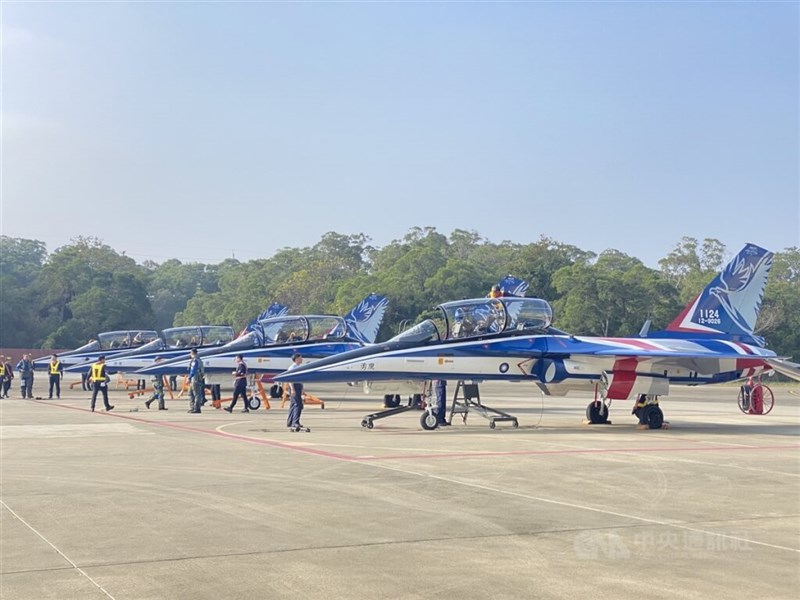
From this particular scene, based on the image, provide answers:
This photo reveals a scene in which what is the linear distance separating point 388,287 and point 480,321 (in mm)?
52560

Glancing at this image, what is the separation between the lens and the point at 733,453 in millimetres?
13180

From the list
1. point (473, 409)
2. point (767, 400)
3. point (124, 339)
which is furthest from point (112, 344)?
point (767, 400)

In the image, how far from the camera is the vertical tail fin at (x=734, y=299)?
19281 mm

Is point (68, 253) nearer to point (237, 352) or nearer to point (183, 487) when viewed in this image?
point (237, 352)

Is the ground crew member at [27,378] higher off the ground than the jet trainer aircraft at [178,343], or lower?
lower

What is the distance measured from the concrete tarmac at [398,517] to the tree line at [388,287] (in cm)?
4558

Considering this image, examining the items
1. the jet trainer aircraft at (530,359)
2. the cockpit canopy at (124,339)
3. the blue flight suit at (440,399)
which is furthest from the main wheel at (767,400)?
the cockpit canopy at (124,339)

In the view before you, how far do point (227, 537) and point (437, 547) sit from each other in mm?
1685

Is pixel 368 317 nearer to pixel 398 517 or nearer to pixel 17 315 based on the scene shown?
pixel 398 517

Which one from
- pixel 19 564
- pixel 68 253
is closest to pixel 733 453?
pixel 19 564

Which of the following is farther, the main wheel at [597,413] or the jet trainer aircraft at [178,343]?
the jet trainer aircraft at [178,343]

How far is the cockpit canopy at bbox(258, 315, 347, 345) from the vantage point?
2616cm

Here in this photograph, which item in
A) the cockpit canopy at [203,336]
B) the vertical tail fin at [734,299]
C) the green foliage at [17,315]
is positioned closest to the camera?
the vertical tail fin at [734,299]

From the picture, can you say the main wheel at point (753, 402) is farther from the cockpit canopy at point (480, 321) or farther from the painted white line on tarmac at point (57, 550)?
the painted white line on tarmac at point (57, 550)
